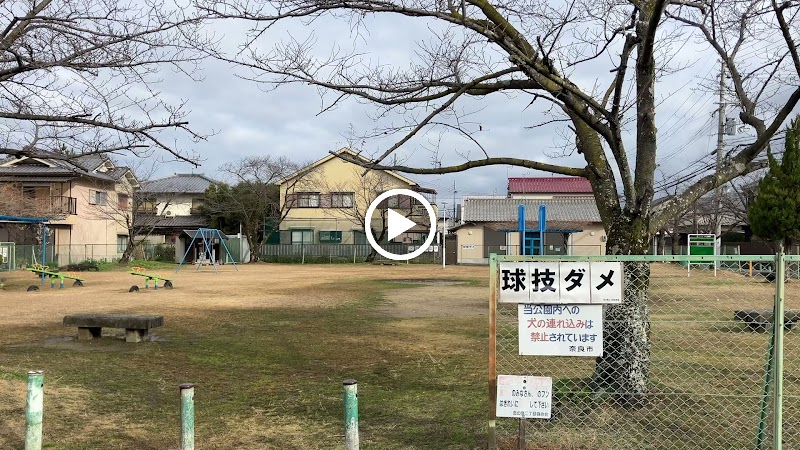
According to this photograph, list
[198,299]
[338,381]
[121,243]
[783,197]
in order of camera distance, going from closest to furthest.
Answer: [338,381], [198,299], [783,197], [121,243]

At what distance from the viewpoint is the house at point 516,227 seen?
4075 cm

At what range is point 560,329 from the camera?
4363mm

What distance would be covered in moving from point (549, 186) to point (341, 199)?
1839cm

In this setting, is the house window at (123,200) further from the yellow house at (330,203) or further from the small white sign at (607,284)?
the small white sign at (607,284)

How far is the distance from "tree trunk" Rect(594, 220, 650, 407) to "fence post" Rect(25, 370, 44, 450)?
14.3ft

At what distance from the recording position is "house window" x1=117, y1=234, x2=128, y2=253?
1644 inches

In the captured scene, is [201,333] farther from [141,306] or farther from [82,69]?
[82,69]

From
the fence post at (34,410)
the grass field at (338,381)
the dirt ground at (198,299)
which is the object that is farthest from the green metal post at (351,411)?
the dirt ground at (198,299)

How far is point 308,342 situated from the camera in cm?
1013

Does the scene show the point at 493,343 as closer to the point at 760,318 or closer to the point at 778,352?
the point at 778,352

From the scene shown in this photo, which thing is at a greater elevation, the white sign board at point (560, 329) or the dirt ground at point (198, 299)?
the white sign board at point (560, 329)

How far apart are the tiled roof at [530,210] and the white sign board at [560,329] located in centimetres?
3819

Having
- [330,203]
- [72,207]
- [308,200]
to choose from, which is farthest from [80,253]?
[330,203]

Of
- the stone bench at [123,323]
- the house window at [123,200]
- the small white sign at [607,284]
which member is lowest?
the stone bench at [123,323]
